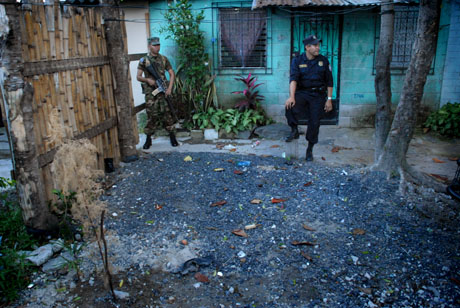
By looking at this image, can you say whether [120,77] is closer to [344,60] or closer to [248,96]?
[248,96]

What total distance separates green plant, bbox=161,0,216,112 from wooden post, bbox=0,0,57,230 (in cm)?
454

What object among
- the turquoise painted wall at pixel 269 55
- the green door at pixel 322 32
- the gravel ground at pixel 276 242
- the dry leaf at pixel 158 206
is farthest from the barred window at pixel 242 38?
the dry leaf at pixel 158 206

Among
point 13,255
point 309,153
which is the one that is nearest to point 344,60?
point 309,153

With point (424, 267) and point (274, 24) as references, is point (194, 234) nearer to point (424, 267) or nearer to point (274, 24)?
point (424, 267)

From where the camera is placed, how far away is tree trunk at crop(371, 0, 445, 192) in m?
4.63

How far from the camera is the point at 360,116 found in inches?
333

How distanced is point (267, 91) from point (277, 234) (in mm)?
5074

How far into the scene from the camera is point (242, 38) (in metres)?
8.37

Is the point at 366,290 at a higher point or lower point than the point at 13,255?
lower

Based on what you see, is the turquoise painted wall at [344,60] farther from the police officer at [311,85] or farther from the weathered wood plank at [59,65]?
the weathered wood plank at [59,65]

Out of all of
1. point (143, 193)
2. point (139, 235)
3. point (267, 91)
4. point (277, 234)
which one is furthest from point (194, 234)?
point (267, 91)

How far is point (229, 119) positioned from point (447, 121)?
14.2 feet

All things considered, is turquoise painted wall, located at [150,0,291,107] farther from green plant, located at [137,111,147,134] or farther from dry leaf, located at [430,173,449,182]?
dry leaf, located at [430,173,449,182]

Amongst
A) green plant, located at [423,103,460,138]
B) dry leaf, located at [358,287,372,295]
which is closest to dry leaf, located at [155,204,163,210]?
dry leaf, located at [358,287,372,295]
